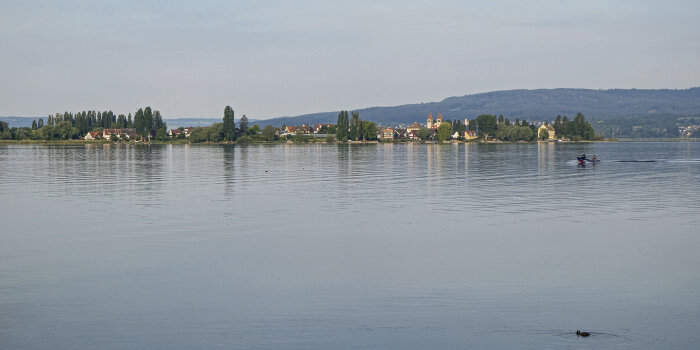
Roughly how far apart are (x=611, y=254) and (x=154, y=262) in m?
14.0

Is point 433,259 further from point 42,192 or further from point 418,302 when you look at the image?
point 42,192

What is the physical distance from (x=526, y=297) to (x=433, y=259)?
4.96m

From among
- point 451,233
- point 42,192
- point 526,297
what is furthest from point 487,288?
point 42,192

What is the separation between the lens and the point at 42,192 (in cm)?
4206

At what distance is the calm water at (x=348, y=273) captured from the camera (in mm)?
13727

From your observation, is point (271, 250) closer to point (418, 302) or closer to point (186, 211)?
point (418, 302)

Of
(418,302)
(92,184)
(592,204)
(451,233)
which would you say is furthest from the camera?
(92,184)

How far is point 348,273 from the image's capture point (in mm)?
18984

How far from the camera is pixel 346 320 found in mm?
14531

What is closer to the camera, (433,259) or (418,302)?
(418,302)

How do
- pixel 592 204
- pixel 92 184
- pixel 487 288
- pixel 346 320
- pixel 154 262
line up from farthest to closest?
pixel 92 184, pixel 592 204, pixel 154 262, pixel 487 288, pixel 346 320

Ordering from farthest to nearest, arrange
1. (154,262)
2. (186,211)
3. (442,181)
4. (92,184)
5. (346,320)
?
(442,181) < (92,184) < (186,211) < (154,262) < (346,320)

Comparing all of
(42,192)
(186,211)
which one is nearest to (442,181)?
(186,211)

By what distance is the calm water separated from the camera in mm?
13727
